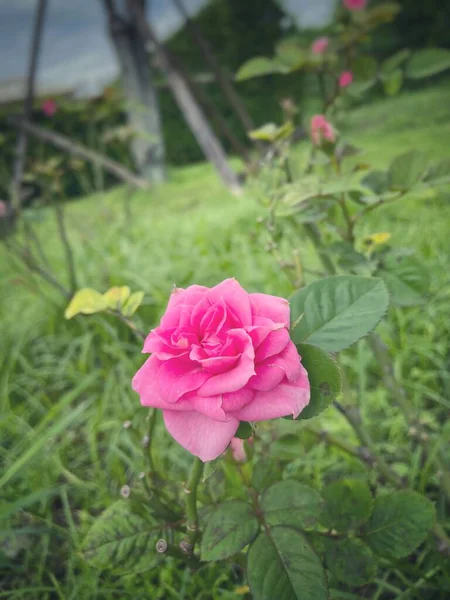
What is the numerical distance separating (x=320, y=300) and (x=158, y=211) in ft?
10.3

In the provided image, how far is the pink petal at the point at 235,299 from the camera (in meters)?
0.36

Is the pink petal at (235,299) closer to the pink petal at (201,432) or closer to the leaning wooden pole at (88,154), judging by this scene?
the pink petal at (201,432)

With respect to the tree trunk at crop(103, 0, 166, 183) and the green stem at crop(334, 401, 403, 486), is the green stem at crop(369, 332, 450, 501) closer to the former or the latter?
the green stem at crop(334, 401, 403, 486)

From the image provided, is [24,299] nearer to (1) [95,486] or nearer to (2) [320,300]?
(1) [95,486]

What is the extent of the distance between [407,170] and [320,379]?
1.22 ft

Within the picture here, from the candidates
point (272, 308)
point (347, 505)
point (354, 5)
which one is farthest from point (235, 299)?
point (354, 5)

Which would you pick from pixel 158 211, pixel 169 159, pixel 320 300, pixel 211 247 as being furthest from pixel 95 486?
pixel 169 159

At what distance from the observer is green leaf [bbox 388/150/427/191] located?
0.59m

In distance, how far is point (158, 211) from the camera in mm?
3432

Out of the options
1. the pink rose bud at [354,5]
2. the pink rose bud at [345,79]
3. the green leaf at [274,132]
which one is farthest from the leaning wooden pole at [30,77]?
the green leaf at [274,132]

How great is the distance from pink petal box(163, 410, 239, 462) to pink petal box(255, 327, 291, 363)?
2.1 inches

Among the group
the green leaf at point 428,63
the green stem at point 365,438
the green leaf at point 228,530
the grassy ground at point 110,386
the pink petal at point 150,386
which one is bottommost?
the grassy ground at point 110,386

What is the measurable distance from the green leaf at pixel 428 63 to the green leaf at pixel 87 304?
682 millimetres

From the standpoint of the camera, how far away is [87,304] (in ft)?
1.83
